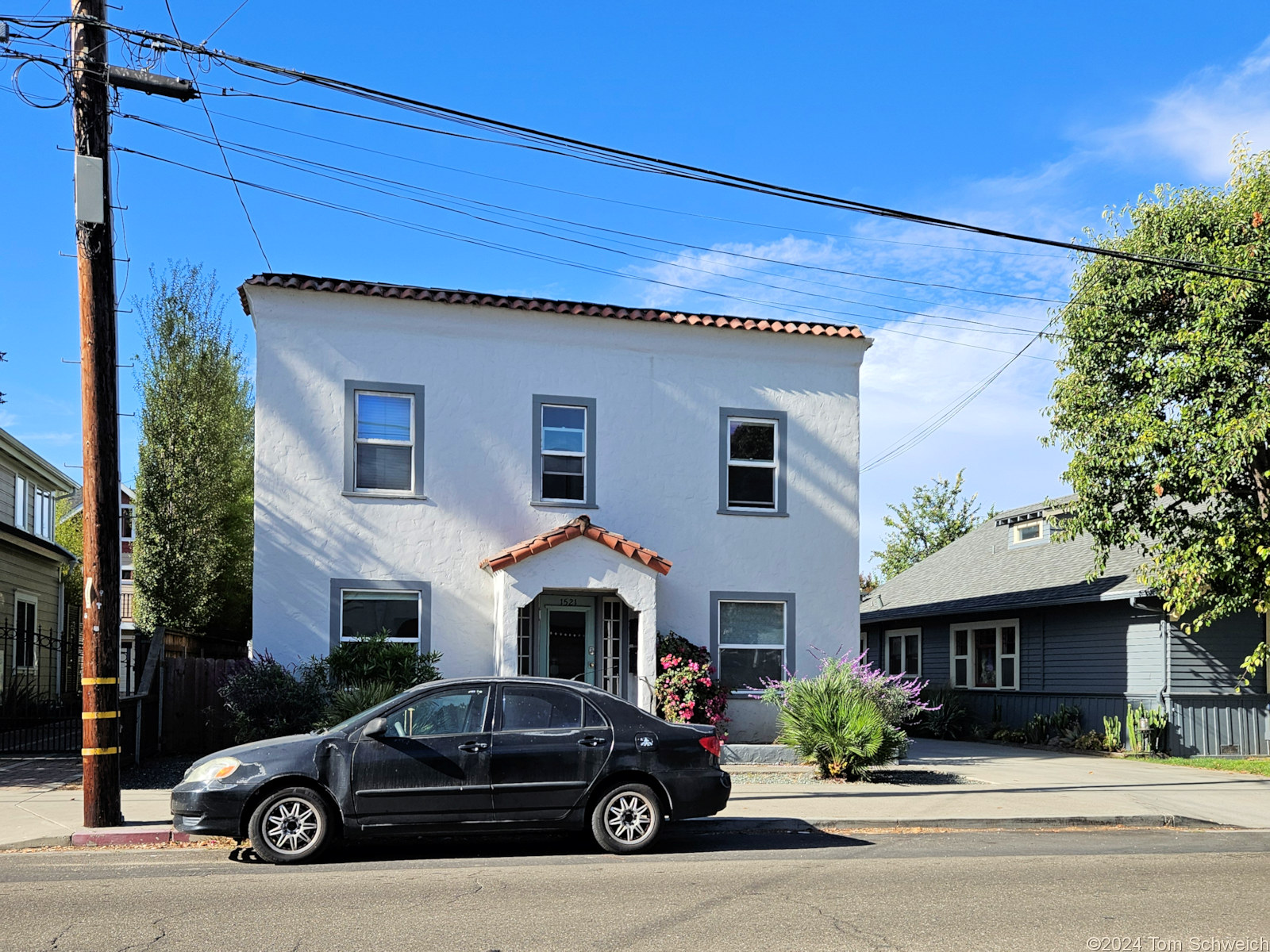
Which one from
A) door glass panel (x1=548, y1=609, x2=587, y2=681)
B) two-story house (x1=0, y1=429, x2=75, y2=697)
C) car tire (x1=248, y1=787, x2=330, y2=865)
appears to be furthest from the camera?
two-story house (x1=0, y1=429, x2=75, y2=697)

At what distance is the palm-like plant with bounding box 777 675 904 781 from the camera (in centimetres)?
1491

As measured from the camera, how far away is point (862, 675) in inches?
632

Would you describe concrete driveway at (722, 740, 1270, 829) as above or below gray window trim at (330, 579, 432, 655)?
below

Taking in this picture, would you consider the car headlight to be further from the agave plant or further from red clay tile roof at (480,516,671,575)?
red clay tile roof at (480,516,671,575)

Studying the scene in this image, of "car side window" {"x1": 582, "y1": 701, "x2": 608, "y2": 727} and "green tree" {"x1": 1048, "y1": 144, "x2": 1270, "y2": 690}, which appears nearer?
"car side window" {"x1": 582, "y1": 701, "x2": 608, "y2": 727}

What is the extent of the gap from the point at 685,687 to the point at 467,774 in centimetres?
765

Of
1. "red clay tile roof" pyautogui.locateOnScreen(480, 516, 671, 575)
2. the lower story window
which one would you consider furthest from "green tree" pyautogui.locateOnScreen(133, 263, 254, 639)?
"red clay tile roof" pyautogui.locateOnScreen(480, 516, 671, 575)

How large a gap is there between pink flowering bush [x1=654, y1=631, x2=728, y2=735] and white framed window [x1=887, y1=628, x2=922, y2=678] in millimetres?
12774

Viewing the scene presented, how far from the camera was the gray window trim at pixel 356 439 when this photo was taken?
17344 mm

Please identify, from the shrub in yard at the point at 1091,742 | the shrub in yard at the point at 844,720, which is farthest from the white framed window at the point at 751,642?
the shrub in yard at the point at 1091,742

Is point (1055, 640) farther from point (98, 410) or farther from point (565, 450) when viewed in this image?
point (98, 410)

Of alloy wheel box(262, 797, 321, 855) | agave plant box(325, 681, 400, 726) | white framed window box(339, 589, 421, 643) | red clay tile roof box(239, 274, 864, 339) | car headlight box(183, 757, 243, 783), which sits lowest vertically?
alloy wheel box(262, 797, 321, 855)

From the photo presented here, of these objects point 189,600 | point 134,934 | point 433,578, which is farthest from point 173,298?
point 134,934

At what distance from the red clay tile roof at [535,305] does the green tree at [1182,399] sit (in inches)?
160
